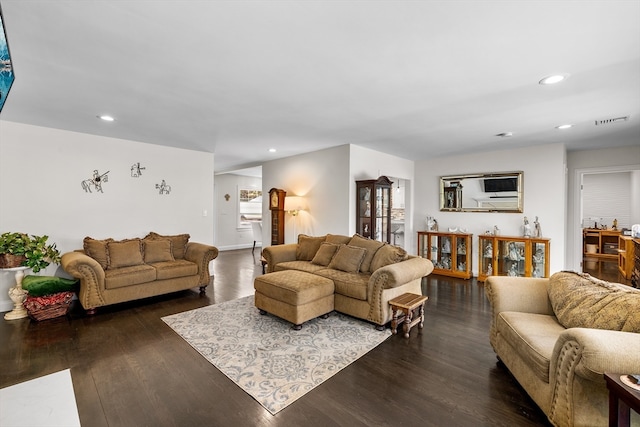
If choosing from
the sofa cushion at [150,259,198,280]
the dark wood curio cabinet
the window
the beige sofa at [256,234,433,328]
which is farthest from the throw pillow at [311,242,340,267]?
the window

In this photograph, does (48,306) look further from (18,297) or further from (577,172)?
(577,172)

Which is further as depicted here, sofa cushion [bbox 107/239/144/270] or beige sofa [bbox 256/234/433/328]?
sofa cushion [bbox 107/239/144/270]

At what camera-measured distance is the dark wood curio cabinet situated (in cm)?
492

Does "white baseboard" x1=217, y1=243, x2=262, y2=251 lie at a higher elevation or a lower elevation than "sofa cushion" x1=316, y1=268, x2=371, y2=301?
lower

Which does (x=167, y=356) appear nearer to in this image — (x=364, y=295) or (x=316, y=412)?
(x=316, y=412)

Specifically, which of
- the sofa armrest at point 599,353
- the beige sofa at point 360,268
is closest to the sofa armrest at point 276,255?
the beige sofa at point 360,268

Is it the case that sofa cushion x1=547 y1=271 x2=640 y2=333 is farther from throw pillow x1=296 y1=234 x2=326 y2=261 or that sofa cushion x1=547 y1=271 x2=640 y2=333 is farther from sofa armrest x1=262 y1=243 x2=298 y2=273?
sofa armrest x1=262 y1=243 x2=298 y2=273

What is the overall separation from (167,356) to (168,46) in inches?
97.9

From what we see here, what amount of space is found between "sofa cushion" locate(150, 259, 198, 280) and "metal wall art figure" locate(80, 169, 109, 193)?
1.44m

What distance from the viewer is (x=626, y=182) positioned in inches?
297

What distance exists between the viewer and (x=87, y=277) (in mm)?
3510

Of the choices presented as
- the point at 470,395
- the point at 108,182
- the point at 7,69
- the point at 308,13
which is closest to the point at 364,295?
the point at 470,395

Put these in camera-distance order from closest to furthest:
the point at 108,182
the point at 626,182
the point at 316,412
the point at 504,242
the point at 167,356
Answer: the point at 316,412 < the point at 167,356 < the point at 108,182 < the point at 504,242 < the point at 626,182

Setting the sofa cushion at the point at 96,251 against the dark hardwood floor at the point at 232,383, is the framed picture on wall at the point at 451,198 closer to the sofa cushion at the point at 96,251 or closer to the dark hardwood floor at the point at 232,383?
the dark hardwood floor at the point at 232,383
